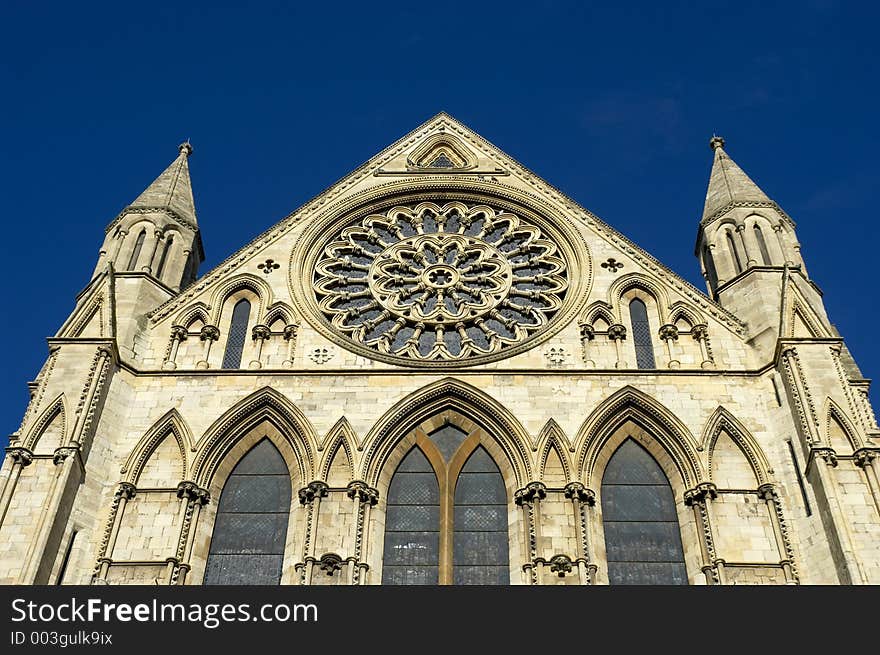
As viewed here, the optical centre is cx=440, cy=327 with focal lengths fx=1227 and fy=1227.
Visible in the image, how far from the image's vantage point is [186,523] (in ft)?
61.2

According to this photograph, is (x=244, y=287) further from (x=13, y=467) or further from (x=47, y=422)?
(x=13, y=467)

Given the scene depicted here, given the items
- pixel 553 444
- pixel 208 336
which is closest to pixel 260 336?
pixel 208 336

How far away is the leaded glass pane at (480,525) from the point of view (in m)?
18.4

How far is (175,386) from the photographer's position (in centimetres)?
2070

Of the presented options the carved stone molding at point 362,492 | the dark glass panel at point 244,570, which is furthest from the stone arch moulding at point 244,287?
the dark glass panel at point 244,570

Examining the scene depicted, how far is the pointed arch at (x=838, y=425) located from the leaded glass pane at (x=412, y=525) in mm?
6082

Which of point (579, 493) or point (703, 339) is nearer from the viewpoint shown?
point (579, 493)

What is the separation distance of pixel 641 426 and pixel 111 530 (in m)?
8.54

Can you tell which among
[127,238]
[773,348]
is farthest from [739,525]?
[127,238]

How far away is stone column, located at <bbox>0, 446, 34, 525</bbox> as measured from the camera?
699 inches

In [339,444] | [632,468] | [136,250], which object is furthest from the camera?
[136,250]

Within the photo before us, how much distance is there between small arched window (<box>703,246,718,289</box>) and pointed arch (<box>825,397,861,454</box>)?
205 inches

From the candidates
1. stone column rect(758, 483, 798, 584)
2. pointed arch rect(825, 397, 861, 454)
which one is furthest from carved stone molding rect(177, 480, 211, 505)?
pointed arch rect(825, 397, 861, 454)
